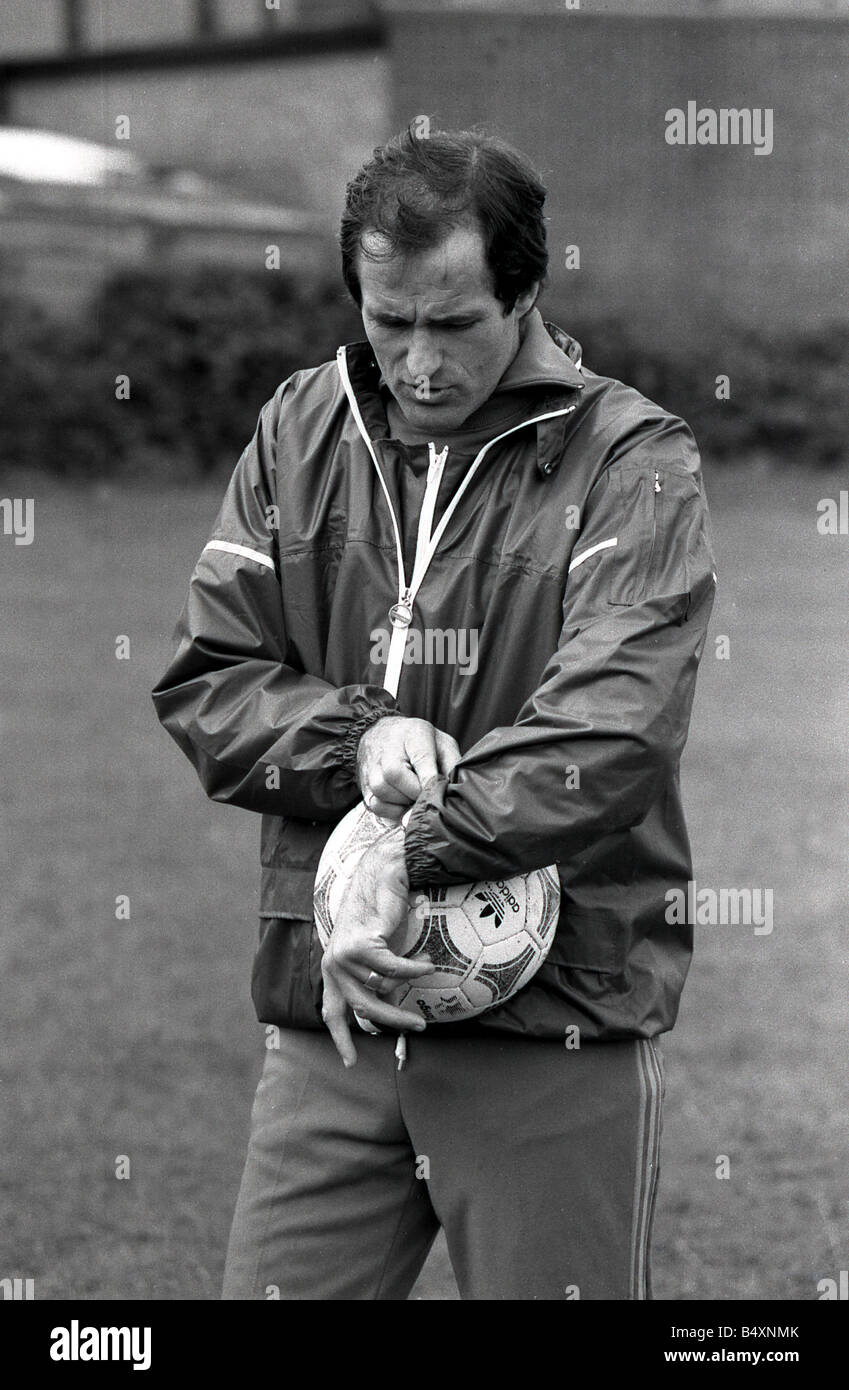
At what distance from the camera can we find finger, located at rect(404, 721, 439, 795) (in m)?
2.66

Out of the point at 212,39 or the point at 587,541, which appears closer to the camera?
the point at 587,541

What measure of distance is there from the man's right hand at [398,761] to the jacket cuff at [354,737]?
0.01 metres

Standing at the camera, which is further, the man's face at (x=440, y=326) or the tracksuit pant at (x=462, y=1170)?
the tracksuit pant at (x=462, y=1170)

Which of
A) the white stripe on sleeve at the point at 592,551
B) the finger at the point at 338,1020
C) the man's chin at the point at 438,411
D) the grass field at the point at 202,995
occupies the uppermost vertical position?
the man's chin at the point at 438,411

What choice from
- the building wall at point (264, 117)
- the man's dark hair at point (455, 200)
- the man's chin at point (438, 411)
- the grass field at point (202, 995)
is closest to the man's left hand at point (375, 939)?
the man's chin at point (438, 411)

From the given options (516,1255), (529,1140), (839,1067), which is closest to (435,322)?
(529,1140)

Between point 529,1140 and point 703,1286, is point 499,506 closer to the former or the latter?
point 529,1140

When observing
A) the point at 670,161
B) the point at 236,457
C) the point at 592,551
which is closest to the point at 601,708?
the point at 592,551

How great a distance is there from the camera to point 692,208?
71.5ft

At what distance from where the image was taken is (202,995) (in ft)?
22.4

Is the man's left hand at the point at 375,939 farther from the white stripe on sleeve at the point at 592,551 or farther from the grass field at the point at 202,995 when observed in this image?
the grass field at the point at 202,995

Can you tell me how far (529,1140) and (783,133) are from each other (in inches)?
641

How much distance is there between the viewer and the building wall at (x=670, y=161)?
1605cm

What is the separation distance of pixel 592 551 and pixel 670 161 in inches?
761
